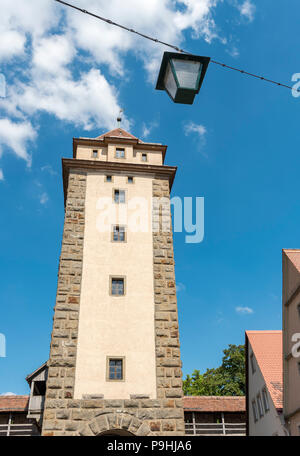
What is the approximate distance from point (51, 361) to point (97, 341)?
1.56 metres

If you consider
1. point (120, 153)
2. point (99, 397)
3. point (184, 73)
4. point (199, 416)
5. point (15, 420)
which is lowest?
point (99, 397)

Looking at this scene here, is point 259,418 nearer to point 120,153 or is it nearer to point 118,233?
point 118,233

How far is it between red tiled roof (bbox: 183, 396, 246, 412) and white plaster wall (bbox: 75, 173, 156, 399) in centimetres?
794

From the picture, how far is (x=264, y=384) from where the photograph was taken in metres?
19.0

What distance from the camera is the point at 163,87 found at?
6457mm

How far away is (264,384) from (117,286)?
888cm

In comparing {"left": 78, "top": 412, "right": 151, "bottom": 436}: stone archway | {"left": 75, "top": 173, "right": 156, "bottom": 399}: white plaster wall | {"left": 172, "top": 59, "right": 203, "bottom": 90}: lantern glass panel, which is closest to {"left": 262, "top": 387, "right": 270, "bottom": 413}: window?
{"left": 75, "top": 173, "right": 156, "bottom": 399}: white plaster wall

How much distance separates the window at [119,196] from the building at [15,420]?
1079 centimetres

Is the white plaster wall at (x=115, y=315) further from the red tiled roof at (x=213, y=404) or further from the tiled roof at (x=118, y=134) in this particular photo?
the red tiled roof at (x=213, y=404)

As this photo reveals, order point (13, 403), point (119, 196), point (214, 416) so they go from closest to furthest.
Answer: point (119, 196) < point (13, 403) < point (214, 416)

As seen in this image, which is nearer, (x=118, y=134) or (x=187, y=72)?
(x=187, y=72)

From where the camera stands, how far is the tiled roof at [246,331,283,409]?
59.9 ft

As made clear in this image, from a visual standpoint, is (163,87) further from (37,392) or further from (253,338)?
(253,338)

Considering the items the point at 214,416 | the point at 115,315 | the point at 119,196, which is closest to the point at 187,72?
the point at 115,315
